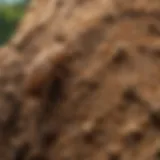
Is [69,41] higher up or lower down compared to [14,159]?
higher up

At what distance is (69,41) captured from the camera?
961mm

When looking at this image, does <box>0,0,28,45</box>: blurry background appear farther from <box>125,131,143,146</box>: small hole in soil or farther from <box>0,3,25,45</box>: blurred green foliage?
<box>125,131,143,146</box>: small hole in soil

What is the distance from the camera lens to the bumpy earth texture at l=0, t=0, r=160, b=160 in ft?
2.84

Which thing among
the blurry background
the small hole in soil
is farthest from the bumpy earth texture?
the blurry background

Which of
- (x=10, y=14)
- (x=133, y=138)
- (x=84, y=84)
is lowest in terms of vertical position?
(x=133, y=138)

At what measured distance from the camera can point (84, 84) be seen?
Answer: 93cm

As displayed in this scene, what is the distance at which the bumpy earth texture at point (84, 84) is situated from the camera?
2.84 ft

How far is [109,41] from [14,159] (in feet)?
1.01

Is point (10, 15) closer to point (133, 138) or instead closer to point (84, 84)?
point (84, 84)

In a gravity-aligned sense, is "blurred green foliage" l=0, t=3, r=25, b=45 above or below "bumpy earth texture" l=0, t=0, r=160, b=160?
above

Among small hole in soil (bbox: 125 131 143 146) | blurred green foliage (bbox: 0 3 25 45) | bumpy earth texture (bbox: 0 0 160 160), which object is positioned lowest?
small hole in soil (bbox: 125 131 143 146)

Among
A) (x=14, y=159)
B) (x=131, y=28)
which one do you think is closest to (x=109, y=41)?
(x=131, y=28)

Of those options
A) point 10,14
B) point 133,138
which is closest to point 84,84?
point 133,138

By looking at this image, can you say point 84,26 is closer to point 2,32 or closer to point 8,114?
point 8,114
